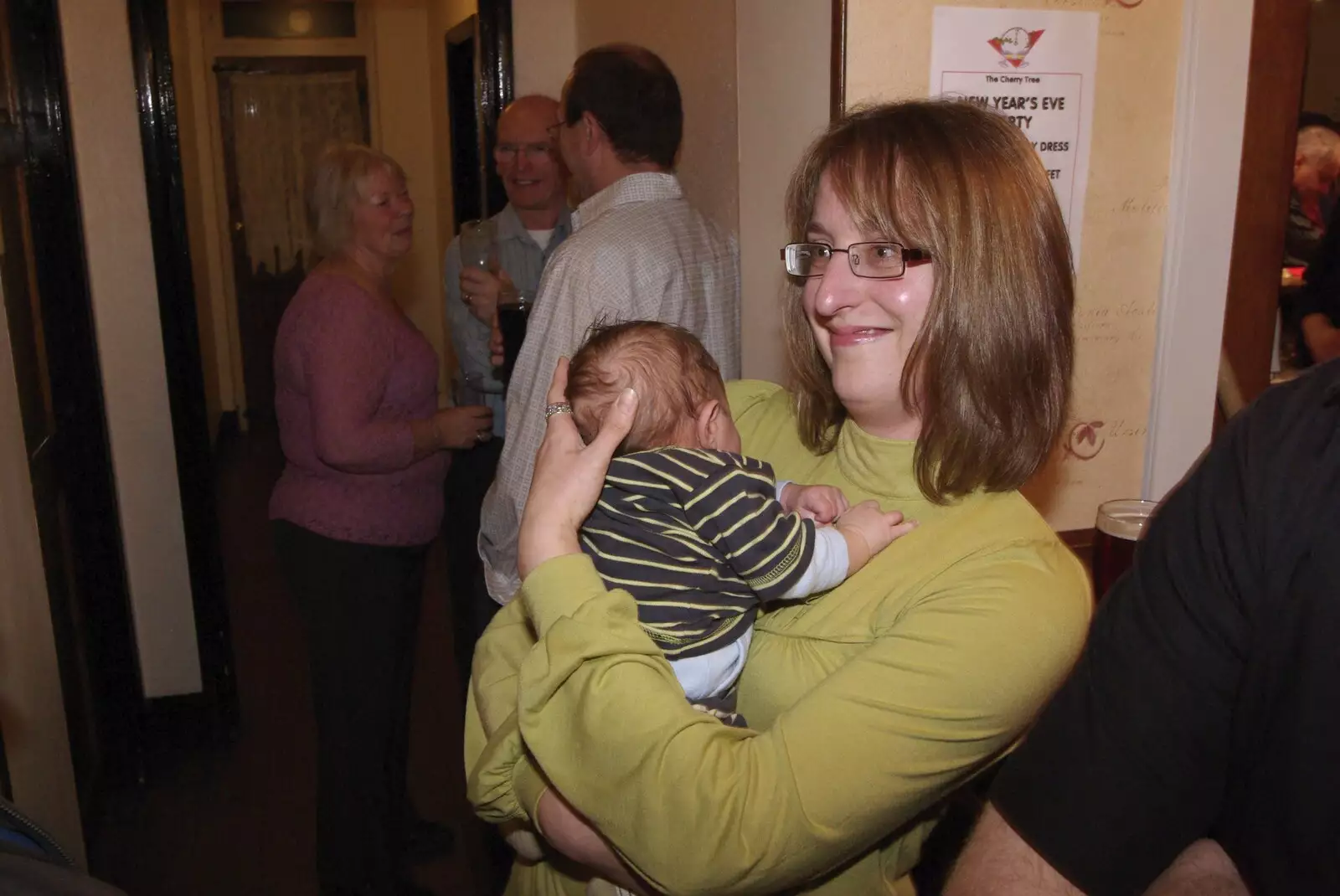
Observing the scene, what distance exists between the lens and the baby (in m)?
1.13

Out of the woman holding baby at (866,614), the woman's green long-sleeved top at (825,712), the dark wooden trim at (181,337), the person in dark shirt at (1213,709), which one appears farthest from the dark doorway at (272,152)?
the person in dark shirt at (1213,709)

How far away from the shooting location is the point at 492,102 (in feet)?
11.0

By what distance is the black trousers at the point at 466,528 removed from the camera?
294 cm

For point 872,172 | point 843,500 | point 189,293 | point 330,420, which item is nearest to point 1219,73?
point 872,172

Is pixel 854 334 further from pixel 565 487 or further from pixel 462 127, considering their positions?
pixel 462 127

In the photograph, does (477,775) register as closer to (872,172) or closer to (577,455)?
(577,455)

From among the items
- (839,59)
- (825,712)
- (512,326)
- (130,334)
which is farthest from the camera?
(130,334)

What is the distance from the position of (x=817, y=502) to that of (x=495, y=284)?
71.5 inches

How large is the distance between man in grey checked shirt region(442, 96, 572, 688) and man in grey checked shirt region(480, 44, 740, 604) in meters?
0.60

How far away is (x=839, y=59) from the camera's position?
1589 mm

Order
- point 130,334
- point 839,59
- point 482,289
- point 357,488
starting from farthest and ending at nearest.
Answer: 1. point 130,334
2. point 482,289
3. point 357,488
4. point 839,59

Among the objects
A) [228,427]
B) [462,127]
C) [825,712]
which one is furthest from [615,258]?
[228,427]

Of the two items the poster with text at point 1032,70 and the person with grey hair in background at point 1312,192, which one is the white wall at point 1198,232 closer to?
the poster with text at point 1032,70

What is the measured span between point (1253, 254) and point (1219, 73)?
0.33 meters
